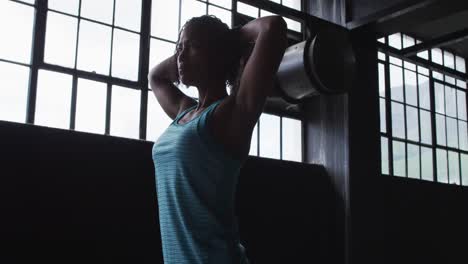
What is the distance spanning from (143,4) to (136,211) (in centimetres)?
138

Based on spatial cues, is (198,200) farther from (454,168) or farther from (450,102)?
(450,102)

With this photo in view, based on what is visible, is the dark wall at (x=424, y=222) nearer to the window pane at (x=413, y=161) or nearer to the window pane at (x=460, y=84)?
the window pane at (x=413, y=161)

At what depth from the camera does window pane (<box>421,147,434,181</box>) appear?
5508 mm

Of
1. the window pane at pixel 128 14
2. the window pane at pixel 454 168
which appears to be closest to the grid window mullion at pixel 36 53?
the window pane at pixel 128 14

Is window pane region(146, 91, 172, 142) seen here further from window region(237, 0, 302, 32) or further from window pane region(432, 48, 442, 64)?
window pane region(432, 48, 442, 64)

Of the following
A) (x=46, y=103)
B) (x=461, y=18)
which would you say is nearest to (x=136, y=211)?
(x=46, y=103)

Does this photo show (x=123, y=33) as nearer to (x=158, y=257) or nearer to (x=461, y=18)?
(x=158, y=257)

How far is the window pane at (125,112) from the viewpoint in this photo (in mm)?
3174

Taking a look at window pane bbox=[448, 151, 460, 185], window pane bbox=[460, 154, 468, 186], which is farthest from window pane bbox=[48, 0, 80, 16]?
window pane bbox=[460, 154, 468, 186]

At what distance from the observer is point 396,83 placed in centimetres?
538

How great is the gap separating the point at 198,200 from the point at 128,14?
2.63 meters

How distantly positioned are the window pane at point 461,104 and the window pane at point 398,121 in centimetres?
133

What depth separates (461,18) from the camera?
536 cm

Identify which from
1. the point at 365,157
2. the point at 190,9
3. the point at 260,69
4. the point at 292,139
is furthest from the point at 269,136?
the point at 260,69
